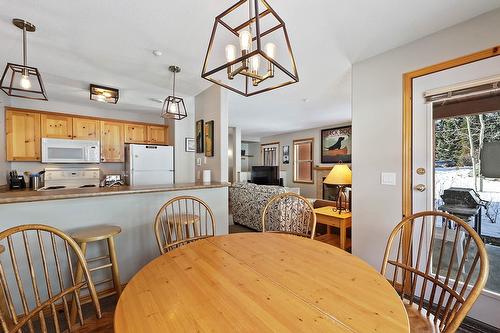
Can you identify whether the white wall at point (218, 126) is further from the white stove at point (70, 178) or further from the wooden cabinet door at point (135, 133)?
the white stove at point (70, 178)

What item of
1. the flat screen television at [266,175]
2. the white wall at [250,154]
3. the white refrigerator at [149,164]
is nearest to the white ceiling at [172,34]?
the white refrigerator at [149,164]

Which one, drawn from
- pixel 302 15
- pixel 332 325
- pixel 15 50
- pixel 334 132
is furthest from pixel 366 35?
pixel 334 132

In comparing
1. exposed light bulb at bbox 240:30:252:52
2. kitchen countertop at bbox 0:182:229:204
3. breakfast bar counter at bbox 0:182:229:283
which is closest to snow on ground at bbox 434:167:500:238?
exposed light bulb at bbox 240:30:252:52

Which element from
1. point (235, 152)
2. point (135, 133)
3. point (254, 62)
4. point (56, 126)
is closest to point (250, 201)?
point (135, 133)

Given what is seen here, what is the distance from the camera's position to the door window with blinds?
8.16 meters

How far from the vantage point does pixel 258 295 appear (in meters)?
0.89

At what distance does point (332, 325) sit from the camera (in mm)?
731

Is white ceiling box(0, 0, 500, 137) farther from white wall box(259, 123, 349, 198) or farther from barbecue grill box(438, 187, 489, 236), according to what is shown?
white wall box(259, 123, 349, 198)

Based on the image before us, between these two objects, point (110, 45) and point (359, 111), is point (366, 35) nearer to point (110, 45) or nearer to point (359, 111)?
point (359, 111)

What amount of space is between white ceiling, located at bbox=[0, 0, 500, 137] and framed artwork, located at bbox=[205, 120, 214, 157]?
1.73ft

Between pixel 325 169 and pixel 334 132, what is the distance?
1.05 m

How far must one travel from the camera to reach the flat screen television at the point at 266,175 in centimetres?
788

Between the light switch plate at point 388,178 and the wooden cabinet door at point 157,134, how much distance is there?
12.6 feet

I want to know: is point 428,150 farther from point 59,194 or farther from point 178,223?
point 59,194
